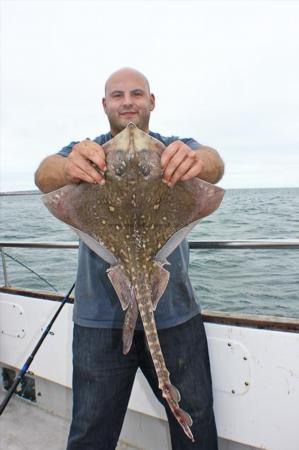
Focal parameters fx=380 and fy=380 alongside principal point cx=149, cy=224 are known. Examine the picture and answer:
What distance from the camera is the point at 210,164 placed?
212 cm

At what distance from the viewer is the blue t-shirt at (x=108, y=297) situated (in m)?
2.44

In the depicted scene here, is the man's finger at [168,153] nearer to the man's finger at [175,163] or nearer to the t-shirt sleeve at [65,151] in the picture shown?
the man's finger at [175,163]

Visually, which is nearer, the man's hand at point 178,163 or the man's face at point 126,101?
the man's hand at point 178,163

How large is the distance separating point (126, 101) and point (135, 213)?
1037mm

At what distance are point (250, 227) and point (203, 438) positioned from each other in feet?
63.8

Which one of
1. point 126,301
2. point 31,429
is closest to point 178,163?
point 126,301

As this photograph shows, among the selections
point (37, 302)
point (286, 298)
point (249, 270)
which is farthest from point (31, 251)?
Result: point (37, 302)

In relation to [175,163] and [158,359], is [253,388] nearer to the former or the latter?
[158,359]

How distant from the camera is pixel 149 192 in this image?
187 cm

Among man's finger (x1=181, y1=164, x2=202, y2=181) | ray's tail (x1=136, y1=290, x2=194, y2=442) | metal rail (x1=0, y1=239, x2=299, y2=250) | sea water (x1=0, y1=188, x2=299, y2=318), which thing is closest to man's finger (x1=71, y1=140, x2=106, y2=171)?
man's finger (x1=181, y1=164, x2=202, y2=181)

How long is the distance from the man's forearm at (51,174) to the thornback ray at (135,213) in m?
0.16

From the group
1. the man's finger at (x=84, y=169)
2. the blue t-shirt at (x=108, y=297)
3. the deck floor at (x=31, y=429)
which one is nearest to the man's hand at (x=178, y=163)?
the man's finger at (x=84, y=169)

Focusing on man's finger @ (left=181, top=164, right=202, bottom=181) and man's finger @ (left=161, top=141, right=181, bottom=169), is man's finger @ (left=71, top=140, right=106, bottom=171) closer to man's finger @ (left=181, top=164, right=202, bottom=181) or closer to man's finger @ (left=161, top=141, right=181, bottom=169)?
man's finger @ (left=161, top=141, right=181, bottom=169)

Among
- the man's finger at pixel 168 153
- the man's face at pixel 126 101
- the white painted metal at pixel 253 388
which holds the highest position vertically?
the man's face at pixel 126 101
